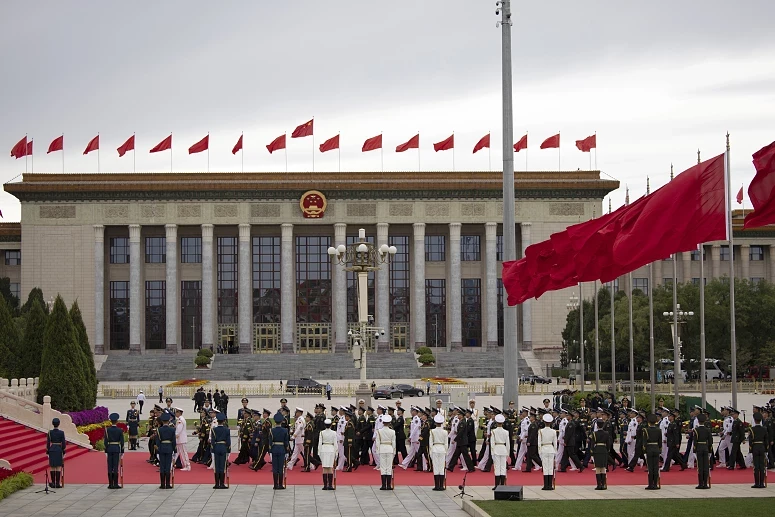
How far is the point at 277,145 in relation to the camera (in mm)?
78938

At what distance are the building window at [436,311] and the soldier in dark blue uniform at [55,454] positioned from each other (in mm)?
67092

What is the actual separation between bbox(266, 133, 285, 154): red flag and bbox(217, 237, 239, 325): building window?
1462 centimetres

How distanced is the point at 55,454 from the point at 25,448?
20.9 feet

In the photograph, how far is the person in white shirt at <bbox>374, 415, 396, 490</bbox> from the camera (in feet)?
79.3

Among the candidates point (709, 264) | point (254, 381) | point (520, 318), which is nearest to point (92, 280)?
point (254, 381)

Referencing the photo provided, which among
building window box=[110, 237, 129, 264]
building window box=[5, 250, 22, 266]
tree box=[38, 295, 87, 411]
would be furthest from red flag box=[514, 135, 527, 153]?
building window box=[5, 250, 22, 266]

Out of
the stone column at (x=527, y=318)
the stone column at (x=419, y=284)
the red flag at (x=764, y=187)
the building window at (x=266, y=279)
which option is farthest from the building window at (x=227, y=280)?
the red flag at (x=764, y=187)

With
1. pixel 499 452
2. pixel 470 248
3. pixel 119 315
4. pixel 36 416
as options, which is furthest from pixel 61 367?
pixel 470 248

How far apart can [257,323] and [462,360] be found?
1848 centimetres

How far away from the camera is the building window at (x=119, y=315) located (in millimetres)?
89500

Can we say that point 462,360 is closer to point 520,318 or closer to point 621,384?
point 520,318

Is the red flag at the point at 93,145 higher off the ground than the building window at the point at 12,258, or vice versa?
the red flag at the point at 93,145

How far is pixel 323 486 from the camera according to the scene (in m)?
24.6

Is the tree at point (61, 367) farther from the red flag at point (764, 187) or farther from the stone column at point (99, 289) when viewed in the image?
the stone column at point (99, 289)
